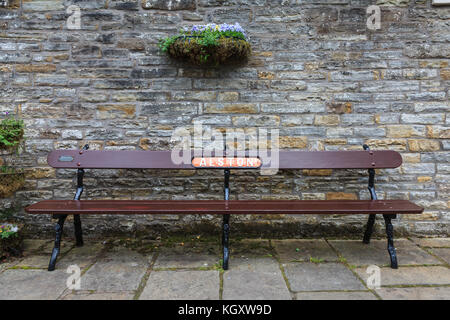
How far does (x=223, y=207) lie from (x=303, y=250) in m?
0.91

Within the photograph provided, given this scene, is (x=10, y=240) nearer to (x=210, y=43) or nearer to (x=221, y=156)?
(x=221, y=156)

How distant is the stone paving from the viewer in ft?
6.64

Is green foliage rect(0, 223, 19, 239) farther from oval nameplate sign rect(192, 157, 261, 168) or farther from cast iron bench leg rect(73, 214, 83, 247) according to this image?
oval nameplate sign rect(192, 157, 261, 168)

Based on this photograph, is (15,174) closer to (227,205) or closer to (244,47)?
(227,205)

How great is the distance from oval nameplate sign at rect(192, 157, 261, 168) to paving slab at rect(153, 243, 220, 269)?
0.78 m

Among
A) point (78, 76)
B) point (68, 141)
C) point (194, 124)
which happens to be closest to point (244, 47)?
point (194, 124)

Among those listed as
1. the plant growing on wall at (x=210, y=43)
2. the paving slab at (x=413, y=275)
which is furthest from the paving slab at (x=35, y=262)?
the paving slab at (x=413, y=275)

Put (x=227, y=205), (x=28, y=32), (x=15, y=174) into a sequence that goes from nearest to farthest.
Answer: (x=227, y=205) → (x=15, y=174) → (x=28, y=32)

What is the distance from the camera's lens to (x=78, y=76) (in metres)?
3.09

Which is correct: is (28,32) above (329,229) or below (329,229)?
above

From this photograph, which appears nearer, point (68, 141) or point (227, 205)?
point (227, 205)

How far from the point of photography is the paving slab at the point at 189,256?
248 centimetres

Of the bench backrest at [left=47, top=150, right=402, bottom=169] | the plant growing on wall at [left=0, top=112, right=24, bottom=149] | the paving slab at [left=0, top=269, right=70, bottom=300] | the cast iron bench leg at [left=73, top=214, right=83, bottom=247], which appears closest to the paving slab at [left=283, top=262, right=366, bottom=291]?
the bench backrest at [left=47, top=150, right=402, bottom=169]

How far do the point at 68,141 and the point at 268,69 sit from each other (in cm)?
219
